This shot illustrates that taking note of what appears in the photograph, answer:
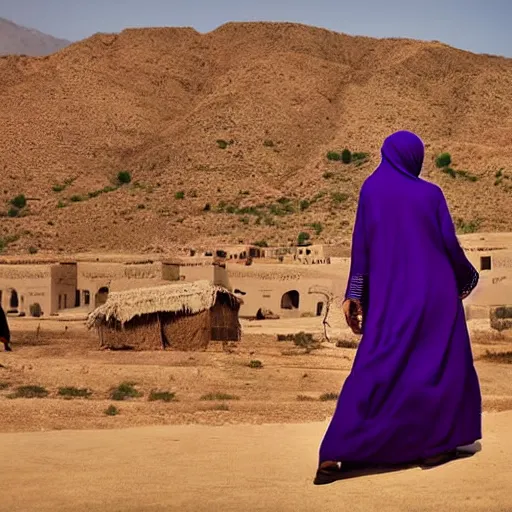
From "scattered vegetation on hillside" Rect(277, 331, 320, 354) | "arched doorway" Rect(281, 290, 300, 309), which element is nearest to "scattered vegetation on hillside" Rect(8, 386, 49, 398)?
"scattered vegetation on hillside" Rect(277, 331, 320, 354)

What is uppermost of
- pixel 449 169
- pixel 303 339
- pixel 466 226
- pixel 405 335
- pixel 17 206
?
pixel 449 169

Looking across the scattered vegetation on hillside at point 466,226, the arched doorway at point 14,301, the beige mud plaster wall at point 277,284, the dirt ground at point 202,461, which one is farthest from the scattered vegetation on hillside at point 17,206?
the dirt ground at point 202,461

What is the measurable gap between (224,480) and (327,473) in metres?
0.53

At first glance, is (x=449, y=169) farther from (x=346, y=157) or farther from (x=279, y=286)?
(x=279, y=286)

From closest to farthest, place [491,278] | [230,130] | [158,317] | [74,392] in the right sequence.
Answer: [74,392] → [158,317] → [491,278] → [230,130]

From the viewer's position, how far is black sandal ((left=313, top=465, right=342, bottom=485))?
16.5 ft

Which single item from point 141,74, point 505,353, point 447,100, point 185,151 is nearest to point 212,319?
point 505,353

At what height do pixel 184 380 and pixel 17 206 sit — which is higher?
pixel 17 206

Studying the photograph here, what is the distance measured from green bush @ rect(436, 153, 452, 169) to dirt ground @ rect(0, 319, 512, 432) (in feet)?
93.8

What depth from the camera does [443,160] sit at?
1914 inches

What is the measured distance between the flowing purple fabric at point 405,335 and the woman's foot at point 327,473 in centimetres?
4

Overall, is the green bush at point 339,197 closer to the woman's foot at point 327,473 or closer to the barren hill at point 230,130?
the barren hill at point 230,130

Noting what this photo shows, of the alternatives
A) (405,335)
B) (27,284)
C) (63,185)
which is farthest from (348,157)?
(405,335)

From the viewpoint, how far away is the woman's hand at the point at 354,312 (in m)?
5.28
